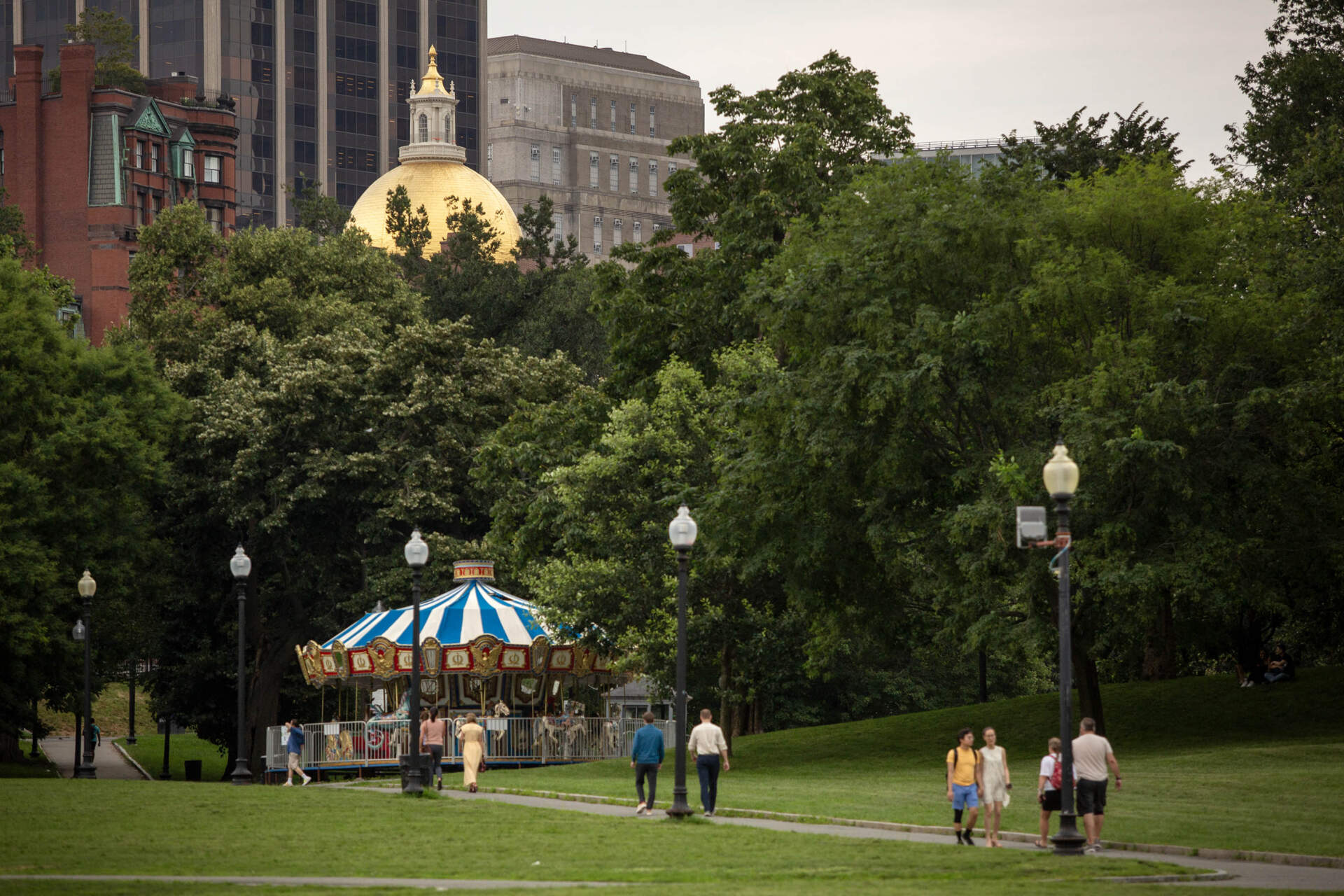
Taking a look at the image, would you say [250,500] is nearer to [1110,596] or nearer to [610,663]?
[610,663]

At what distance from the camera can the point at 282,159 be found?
185500 mm

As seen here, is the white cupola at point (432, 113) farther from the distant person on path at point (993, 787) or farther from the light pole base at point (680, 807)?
the distant person on path at point (993, 787)

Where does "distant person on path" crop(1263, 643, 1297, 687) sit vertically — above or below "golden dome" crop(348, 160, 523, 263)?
below

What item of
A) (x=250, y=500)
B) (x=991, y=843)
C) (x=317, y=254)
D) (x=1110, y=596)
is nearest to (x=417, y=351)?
(x=250, y=500)

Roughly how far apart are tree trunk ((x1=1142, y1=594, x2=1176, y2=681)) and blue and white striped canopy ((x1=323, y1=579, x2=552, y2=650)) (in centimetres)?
1505

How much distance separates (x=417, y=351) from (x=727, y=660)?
15.7 meters

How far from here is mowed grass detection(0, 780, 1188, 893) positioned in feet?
67.2

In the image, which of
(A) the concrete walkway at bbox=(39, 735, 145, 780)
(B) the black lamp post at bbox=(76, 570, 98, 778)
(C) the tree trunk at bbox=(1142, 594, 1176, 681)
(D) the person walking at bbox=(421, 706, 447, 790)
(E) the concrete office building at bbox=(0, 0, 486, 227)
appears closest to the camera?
(D) the person walking at bbox=(421, 706, 447, 790)

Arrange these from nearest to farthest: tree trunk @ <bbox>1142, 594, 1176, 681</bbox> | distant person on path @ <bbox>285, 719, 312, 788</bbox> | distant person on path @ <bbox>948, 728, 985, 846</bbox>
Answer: distant person on path @ <bbox>948, 728, 985, 846</bbox>, distant person on path @ <bbox>285, 719, 312, 788</bbox>, tree trunk @ <bbox>1142, 594, 1176, 681</bbox>

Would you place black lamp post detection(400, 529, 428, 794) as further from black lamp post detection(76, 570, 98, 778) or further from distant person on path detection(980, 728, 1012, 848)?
black lamp post detection(76, 570, 98, 778)

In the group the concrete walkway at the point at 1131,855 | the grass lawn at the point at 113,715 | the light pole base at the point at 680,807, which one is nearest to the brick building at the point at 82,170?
the grass lawn at the point at 113,715

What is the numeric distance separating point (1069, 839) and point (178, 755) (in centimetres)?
6078

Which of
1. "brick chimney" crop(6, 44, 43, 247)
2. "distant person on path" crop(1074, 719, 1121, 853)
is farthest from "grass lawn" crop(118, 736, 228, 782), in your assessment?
"distant person on path" crop(1074, 719, 1121, 853)

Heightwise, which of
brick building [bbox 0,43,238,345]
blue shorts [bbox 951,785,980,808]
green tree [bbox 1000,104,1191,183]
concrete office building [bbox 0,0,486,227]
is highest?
concrete office building [bbox 0,0,486,227]
